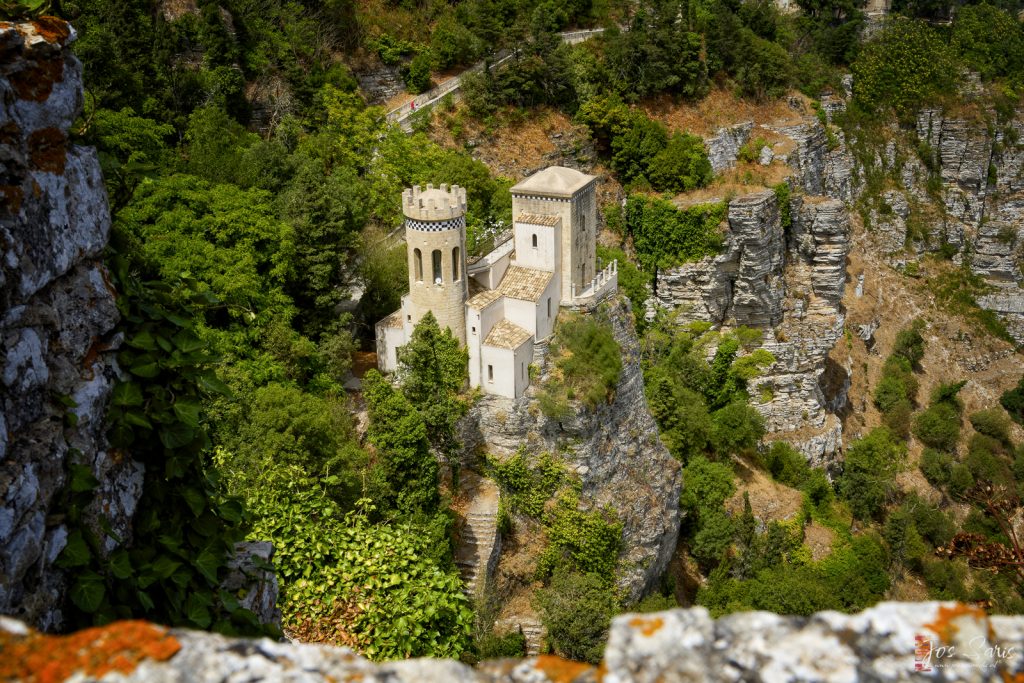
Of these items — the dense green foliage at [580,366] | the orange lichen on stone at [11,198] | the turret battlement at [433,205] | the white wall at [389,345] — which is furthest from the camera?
the white wall at [389,345]

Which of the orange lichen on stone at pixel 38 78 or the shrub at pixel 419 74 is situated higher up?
the orange lichen on stone at pixel 38 78

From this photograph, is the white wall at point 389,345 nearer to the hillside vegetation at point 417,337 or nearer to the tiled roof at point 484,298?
the hillside vegetation at point 417,337

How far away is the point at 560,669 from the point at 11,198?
6.03 meters

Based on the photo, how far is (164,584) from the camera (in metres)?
8.89

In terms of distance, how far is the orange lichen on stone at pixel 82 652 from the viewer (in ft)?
15.3

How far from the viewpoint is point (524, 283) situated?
31.6 m

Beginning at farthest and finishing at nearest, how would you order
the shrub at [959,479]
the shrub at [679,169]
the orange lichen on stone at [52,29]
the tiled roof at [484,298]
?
the shrub at [959,479] → the shrub at [679,169] → the tiled roof at [484,298] → the orange lichen on stone at [52,29]

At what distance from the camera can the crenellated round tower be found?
96.1ft

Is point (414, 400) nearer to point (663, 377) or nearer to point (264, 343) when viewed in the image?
point (264, 343)

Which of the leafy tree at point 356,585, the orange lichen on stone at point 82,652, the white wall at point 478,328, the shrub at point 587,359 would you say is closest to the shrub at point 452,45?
the shrub at point 587,359

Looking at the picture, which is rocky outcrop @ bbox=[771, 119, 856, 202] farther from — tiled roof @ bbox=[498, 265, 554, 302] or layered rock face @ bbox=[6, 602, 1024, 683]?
layered rock face @ bbox=[6, 602, 1024, 683]

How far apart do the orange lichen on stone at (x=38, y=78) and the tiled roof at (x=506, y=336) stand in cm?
2198

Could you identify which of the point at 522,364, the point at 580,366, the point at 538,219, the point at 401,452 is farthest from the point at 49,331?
the point at 538,219

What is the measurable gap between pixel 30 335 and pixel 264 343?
22059 millimetres
